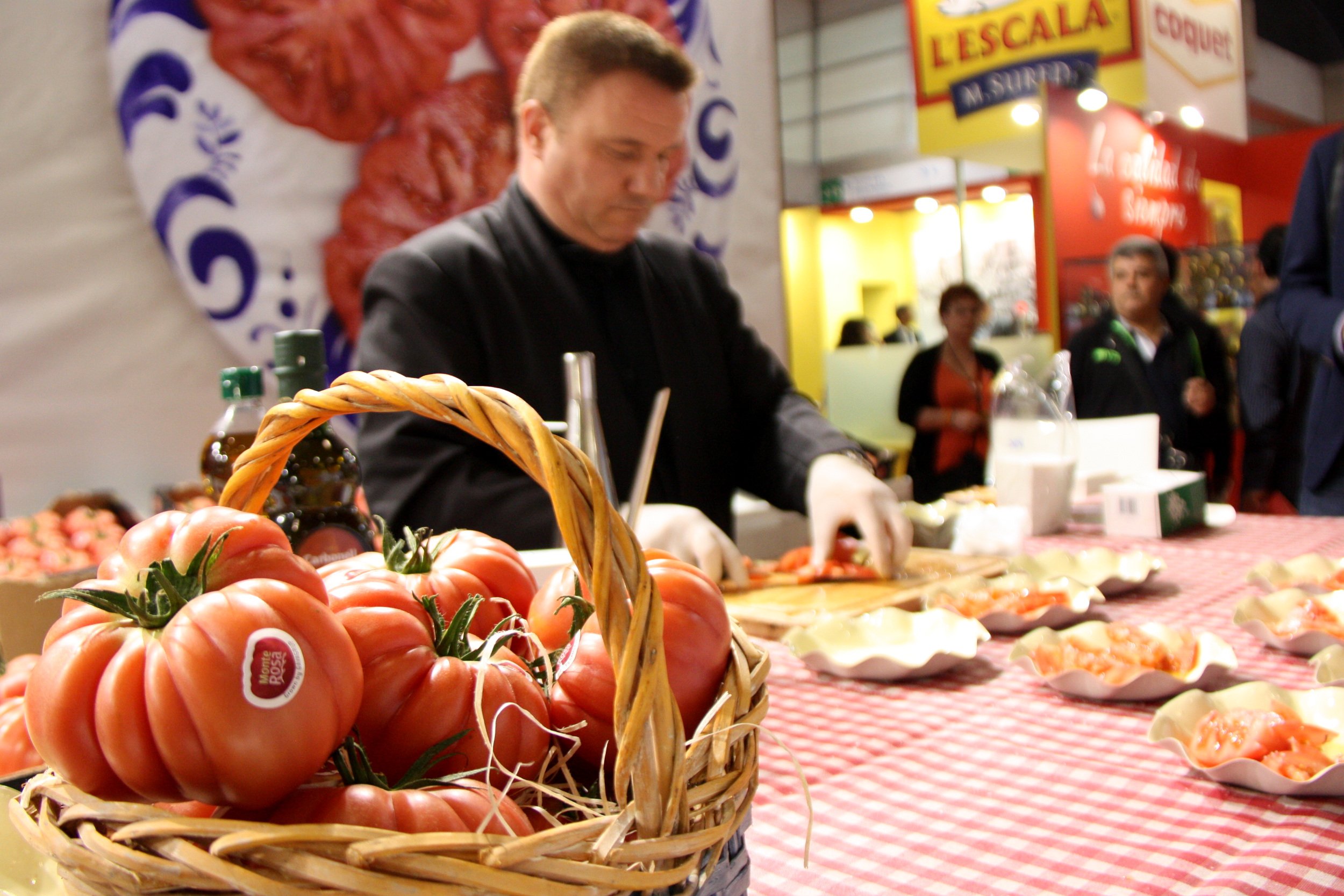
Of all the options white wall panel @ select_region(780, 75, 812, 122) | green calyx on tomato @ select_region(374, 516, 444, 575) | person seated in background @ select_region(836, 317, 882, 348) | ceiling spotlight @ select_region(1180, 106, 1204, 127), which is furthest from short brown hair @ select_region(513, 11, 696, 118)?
white wall panel @ select_region(780, 75, 812, 122)

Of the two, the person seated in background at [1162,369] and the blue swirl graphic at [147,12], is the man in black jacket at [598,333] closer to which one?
the blue swirl graphic at [147,12]

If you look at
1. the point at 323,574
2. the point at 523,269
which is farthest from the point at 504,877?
the point at 523,269

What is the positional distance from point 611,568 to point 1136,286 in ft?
12.3

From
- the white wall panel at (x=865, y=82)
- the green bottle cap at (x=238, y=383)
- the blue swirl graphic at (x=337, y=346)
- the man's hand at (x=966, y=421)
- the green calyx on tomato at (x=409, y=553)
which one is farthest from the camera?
the white wall panel at (x=865, y=82)

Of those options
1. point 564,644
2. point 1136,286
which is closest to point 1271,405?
point 1136,286

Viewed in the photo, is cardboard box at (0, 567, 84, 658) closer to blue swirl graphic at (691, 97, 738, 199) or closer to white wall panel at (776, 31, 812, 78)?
blue swirl graphic at (691, 97, 738, 199)

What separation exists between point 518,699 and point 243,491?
266 mm

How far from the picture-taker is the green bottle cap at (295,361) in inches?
38.4

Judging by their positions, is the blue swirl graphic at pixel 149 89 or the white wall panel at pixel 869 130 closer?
the blue swirl graphic at pixel 149 89

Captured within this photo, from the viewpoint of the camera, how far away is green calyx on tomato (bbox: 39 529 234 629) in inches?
17.2

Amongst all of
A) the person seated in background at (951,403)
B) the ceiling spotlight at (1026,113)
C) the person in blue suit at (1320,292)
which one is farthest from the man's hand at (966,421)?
the ceiling spotlight at (1026,113)

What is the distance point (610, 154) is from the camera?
6.09 feet

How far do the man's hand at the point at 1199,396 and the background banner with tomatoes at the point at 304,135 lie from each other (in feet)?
8.64

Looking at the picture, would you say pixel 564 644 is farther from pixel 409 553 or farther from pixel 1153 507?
pixel 1153 507
